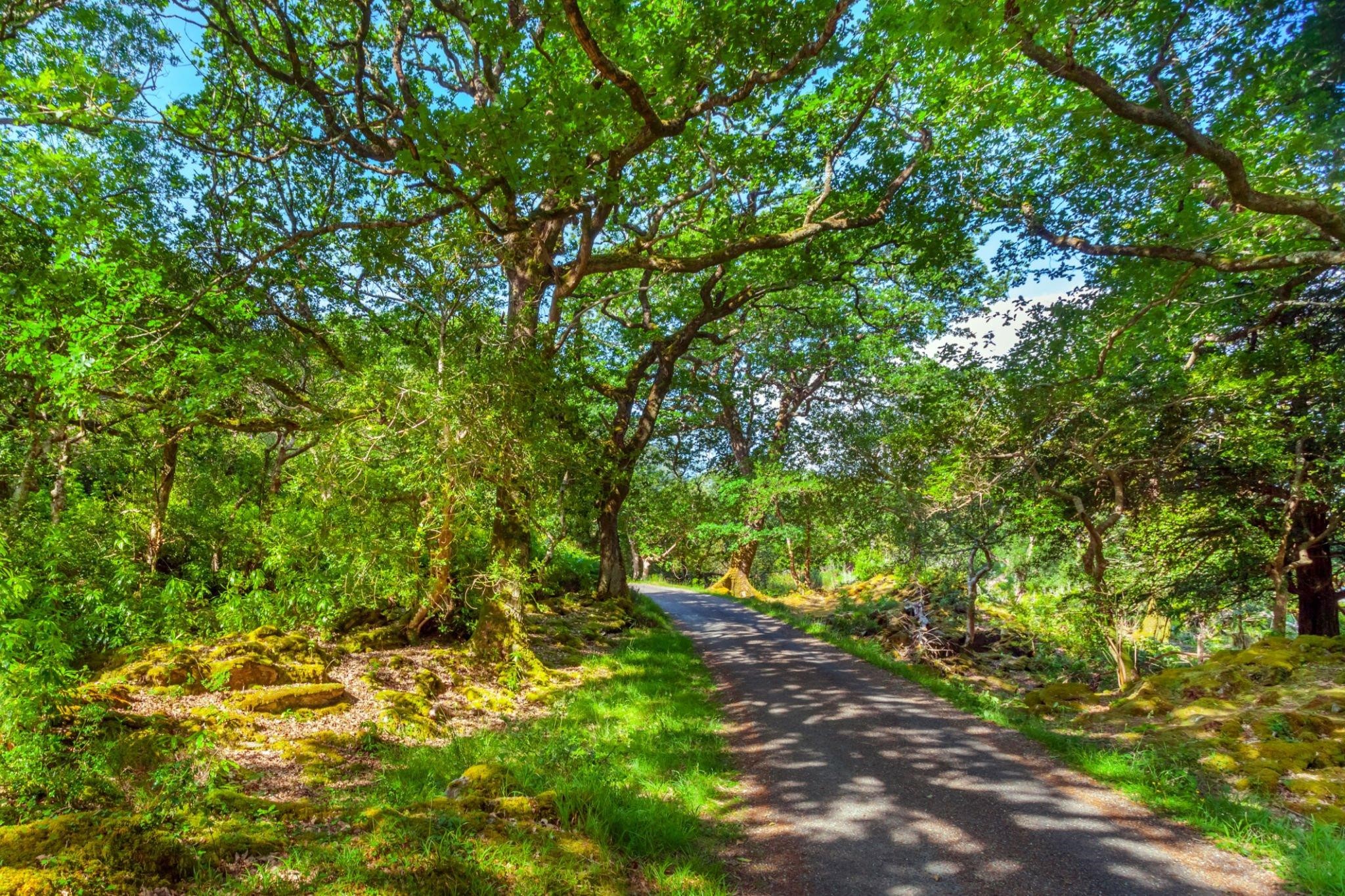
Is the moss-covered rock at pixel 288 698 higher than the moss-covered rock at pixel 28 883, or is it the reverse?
the moss-covered rock at pixel 28 883

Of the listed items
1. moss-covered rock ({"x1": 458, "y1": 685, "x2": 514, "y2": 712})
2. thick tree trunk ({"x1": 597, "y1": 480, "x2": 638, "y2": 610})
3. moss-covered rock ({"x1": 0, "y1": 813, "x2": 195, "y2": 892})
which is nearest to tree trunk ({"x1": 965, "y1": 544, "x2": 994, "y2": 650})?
thick tree trunk ({"x1": 597, "y1": 480, "x2": 638, "y2": 610})

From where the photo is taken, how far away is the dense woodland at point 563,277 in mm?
6285

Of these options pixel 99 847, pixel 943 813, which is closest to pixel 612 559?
pixel 943 813

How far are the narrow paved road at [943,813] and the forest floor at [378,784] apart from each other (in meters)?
0.73

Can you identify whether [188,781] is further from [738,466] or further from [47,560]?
[738,466]

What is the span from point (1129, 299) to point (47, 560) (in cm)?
1516

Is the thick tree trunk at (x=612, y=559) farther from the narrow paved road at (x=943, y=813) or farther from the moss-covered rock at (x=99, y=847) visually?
the moss-covered rock at (x=99, y=847)

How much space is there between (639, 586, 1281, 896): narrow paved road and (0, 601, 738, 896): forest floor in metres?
0.73

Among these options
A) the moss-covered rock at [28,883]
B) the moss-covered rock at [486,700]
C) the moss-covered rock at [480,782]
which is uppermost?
the moss-covered rock at [28,883]

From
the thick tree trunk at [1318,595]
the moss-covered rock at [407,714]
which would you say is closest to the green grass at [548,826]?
the moss-covered rock at [407,714]

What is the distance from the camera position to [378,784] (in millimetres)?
4363

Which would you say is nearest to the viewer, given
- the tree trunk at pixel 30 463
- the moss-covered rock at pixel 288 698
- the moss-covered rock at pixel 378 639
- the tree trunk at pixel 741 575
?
the moss-covered rock at pixel 288 698

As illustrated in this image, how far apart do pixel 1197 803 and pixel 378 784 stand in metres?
6.60

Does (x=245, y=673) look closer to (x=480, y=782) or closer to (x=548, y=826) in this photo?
(x=480, y=782)
